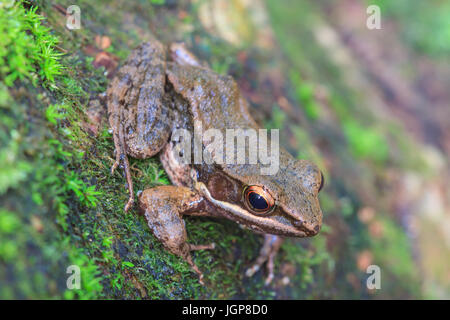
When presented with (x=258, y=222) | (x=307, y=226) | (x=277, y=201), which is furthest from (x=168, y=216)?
(x=307, y=226)

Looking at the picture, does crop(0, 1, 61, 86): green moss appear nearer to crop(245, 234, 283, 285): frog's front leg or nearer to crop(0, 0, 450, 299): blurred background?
crop(0, 0, 450, 299): blurred background

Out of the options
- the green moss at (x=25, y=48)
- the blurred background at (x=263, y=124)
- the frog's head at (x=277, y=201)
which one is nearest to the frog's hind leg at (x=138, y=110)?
the blurred background at (x=263, y=124)

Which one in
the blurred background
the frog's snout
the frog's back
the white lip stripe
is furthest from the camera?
the frog's back

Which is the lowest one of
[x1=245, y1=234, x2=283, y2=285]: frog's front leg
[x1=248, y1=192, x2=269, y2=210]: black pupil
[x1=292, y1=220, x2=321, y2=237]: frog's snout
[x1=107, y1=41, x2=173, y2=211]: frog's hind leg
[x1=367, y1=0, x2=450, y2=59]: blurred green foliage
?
[x1=245, y1=234, x2=283, y2=285]: frog's front leg

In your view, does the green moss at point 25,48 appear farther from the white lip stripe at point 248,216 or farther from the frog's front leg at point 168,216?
the white lip stripe at point 248,216

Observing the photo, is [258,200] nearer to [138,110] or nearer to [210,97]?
[210,97]

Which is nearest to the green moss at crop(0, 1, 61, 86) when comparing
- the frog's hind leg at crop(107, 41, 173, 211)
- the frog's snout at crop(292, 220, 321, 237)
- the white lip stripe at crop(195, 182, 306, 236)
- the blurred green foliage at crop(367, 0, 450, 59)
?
the frog's hind leg at crop(107, 41, 173, 211)
